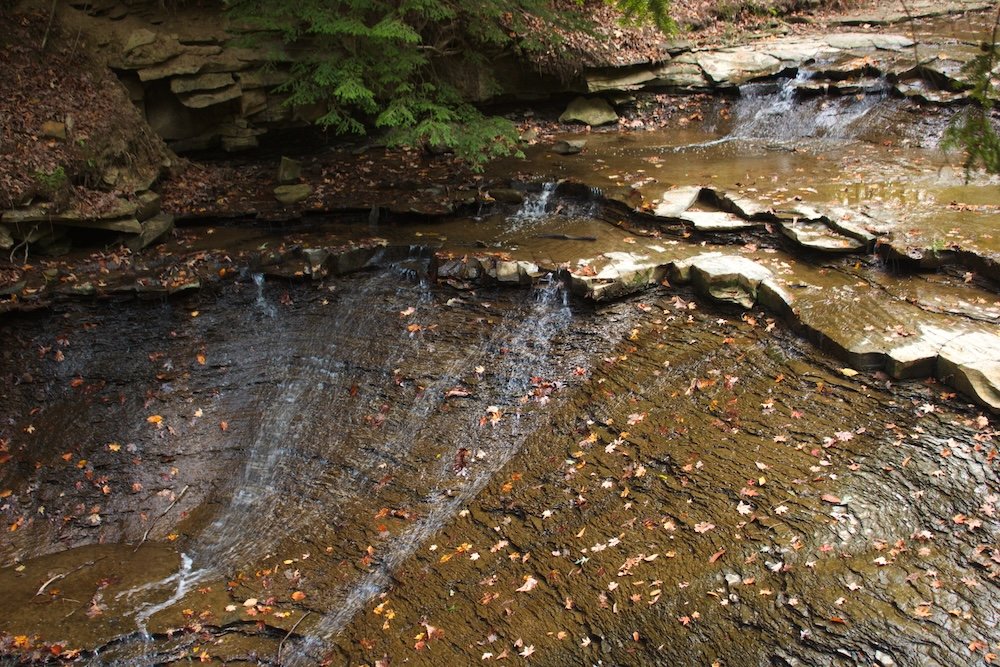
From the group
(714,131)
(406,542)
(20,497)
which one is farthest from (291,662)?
(714,131)

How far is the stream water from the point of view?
4.68 metres

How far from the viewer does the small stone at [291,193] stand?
1048 cm

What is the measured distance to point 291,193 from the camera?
10.6 m

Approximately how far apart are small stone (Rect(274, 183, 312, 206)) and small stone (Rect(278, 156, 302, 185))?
36 centimetres

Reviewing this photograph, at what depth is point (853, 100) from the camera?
1225cm

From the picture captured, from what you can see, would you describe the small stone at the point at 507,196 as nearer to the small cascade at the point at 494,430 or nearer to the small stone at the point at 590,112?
the small cascade at the point at 494,430

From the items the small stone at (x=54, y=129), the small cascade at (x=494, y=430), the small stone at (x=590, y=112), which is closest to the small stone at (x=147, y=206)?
the small stone at (x=54, y=129)

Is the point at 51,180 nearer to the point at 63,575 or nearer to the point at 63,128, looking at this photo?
the point at 63,128

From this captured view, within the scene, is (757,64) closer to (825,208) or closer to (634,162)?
(634,162)

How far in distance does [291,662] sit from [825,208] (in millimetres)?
7709

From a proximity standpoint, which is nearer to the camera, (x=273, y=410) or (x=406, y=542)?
(x=406, y=542)

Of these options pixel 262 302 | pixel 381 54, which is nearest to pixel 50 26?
pixel 381 54

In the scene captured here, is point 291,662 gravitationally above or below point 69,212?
below

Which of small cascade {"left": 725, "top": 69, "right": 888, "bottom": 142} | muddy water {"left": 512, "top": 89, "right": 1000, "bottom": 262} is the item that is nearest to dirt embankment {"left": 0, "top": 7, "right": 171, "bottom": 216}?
muddy water {"left": 512, "top": 89, "right": 1000, "bottom": 262}
